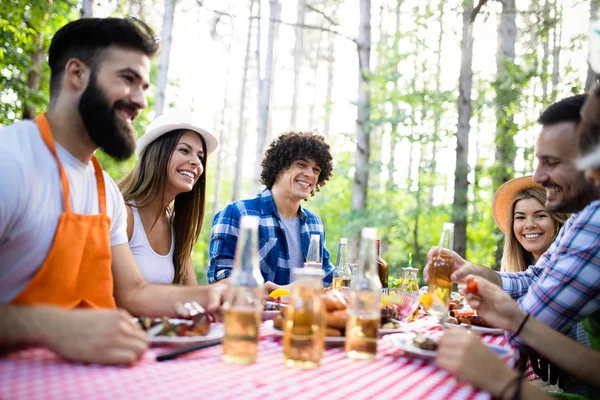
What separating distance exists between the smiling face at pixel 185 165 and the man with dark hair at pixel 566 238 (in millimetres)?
1743

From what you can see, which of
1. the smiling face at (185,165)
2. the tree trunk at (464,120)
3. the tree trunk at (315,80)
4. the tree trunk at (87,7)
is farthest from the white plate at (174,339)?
the tree trunk at (315,80)

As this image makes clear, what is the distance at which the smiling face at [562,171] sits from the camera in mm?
2111

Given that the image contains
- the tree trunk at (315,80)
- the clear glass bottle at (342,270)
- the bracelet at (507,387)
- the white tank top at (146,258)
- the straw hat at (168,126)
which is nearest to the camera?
the bracelet at (507,387)

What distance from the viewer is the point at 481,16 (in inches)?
326

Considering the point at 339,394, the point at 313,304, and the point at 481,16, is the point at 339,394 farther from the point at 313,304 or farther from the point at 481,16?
the point at 481,16

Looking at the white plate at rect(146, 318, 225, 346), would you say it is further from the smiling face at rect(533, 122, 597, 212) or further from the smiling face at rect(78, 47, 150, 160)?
the smiling face at rect(533, 122, 597, 212)

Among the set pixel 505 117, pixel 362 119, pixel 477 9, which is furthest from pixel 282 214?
pixel 362 119

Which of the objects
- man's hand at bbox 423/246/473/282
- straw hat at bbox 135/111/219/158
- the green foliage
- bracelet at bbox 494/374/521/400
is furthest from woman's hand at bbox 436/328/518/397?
the green foliage

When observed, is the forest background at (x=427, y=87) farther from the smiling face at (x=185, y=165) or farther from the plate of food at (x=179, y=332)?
the plate of food at (x=179, y=332)

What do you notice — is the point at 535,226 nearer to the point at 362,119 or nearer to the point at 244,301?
the point at 244,301

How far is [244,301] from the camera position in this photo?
1370 millimetres

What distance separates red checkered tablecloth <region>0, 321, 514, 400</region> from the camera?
3.65 ft

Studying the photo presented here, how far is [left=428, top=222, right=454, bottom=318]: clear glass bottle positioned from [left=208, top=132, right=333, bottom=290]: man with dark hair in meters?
1.71

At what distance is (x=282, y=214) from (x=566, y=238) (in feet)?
9.11
